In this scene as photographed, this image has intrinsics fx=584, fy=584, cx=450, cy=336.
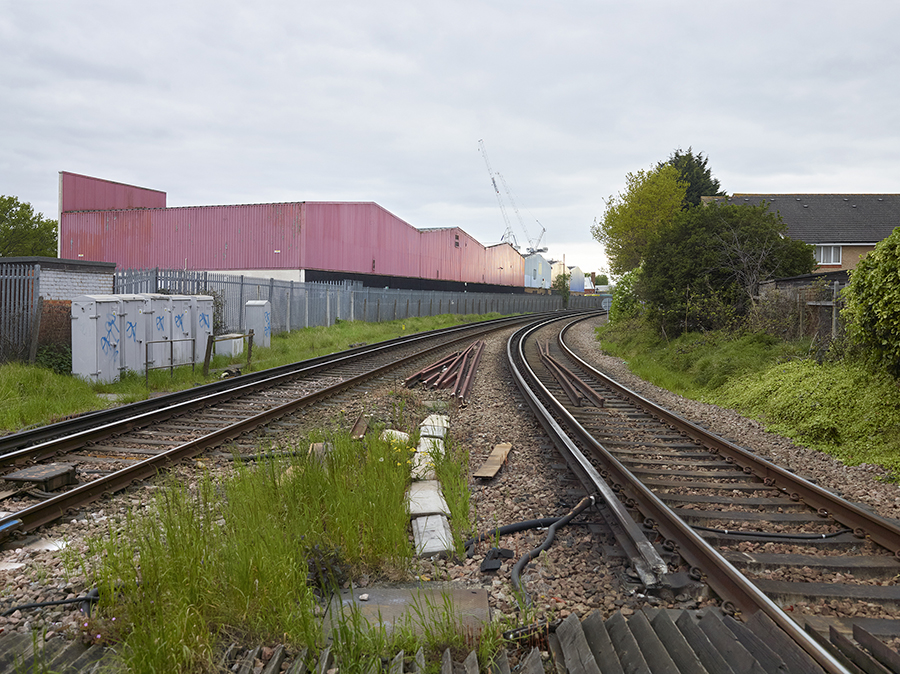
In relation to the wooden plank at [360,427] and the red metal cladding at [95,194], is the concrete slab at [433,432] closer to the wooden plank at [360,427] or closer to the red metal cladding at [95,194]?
the wooden plank at [360,427]

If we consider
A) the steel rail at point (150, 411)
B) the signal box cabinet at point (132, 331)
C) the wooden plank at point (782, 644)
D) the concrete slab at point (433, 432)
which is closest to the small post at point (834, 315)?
the concrete slab at point (433, 432)

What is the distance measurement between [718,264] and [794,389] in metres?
8.32

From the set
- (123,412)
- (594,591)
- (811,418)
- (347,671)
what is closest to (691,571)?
(594,591)

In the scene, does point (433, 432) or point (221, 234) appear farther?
point (221, 234)

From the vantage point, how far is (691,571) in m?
3.80

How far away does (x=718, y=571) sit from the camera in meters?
3.71

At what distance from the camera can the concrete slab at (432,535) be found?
170 inches

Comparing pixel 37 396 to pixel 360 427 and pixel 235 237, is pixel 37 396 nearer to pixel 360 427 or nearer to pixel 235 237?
pixel 360 427

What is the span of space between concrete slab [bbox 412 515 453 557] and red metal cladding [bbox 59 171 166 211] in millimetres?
42830

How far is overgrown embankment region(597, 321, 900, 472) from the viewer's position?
7.41 metres

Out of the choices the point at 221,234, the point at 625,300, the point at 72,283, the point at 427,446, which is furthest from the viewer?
the point at 221,234

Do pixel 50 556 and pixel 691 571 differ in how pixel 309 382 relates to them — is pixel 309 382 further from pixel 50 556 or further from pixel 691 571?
pixel 691 571

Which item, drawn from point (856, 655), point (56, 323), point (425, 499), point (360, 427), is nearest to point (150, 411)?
point (360, 427)

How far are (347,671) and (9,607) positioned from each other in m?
2.26
